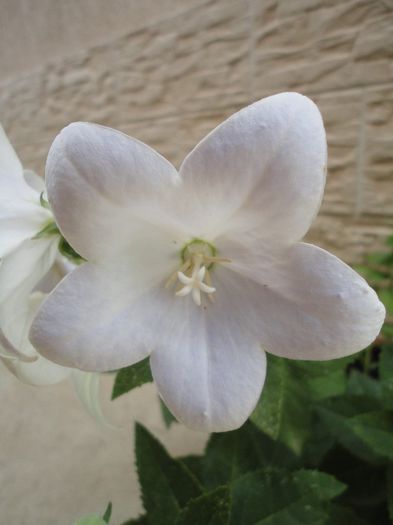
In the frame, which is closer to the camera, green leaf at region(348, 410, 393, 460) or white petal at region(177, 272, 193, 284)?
white petal at region(177, 272, 193, 284)

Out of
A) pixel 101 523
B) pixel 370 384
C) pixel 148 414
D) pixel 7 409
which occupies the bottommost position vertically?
pixel 148 414

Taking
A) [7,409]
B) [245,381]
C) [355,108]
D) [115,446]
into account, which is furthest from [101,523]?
[355,108]

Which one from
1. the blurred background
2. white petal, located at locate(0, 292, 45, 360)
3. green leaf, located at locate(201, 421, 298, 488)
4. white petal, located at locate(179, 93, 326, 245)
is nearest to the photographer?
white petal, located at locate(179, 93, 326, 245)

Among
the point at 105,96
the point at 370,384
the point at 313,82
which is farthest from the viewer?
the point at 105,96

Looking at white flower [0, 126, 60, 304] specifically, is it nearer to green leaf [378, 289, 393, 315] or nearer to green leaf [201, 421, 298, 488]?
→ green leaf [201, 421, 298, 488]

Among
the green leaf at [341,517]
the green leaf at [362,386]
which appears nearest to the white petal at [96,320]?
the green leaf at [341,517]

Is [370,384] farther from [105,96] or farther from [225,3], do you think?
[105,96]

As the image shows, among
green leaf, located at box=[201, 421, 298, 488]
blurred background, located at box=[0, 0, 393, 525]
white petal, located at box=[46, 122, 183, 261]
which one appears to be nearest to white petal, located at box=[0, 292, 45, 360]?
white petal, located at box=[46, 122, 183, 261]
